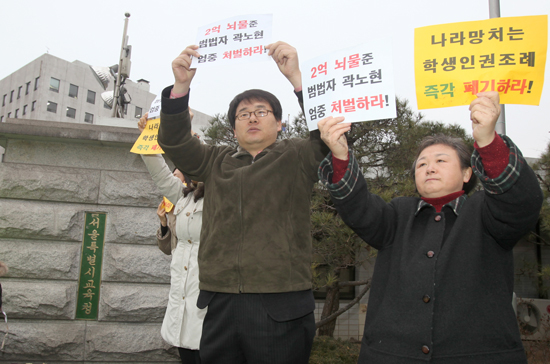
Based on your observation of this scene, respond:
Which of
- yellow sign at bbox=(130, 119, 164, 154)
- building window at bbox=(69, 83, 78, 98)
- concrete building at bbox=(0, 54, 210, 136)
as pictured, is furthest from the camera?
building window at bbox=(69, 83, 78, 98)

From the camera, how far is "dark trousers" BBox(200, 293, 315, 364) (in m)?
1.66

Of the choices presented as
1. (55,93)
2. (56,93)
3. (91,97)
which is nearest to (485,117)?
(55,93)

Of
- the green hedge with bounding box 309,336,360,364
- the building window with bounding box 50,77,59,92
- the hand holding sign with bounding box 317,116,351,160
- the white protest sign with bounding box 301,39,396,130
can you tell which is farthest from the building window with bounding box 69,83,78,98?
the hand holding sign with bounding box 317,116,351,160

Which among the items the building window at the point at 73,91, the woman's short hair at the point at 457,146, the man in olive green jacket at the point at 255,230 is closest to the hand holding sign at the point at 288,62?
the man in olive green jacket at the point at 255,230

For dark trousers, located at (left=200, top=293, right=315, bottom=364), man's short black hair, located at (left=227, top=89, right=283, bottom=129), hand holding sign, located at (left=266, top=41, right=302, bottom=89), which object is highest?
hand holding sign, located at (left=266, top=41, right=302, bottom=89)

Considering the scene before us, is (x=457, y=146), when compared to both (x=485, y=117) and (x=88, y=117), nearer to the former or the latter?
(x=485, y=117)

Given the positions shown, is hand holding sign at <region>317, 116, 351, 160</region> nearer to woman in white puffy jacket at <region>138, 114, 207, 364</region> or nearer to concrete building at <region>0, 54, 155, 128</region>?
woman in white puffy jacket at <region>138, 114, 207, 364</region>

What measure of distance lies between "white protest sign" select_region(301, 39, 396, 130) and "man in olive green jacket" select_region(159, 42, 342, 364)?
15cm

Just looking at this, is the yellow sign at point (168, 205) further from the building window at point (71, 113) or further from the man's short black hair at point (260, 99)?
the building window at point (71, 113)

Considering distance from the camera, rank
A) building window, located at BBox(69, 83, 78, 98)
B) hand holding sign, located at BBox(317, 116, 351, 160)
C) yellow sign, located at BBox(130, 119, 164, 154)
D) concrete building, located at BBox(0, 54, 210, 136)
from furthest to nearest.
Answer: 1. building window, located at BBox(69, 83, 78, 98)
2. concrete building, located at BBox(0, 54, 210, 136)
3. yellow sign, located at BBox(130, 119, 164, 154)
4. hand holding sign, located at BBox(317, 116, 351, 160)

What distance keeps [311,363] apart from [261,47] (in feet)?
15.6

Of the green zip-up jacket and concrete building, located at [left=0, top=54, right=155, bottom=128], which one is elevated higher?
concrete building, located at [left=0, top=54, right=155, bottom=128]

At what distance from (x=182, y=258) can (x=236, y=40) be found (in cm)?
138

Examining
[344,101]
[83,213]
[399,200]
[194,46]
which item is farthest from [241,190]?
[83,213]
